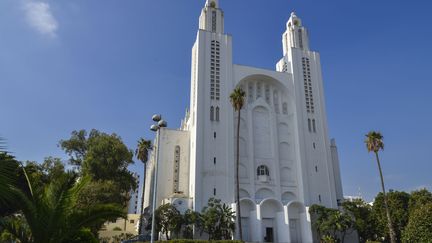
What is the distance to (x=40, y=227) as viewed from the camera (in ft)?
31.8

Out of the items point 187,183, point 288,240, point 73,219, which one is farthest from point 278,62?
point 73,219

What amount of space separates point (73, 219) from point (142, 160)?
3281 cm

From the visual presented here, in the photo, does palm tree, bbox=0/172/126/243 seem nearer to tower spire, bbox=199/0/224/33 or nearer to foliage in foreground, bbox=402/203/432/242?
foliage in foreground, bbox=402/203/432/242

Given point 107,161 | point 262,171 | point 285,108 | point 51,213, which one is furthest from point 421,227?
point 107,161

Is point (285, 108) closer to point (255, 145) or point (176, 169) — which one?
point (255, 145)

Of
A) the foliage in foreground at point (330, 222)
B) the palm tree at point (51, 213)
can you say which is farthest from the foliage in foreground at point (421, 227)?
the palm tree at point (51, 213)

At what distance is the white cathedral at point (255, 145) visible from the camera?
3819 cm

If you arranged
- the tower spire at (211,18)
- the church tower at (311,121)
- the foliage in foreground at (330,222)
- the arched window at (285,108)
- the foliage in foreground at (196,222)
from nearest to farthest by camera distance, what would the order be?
the foliage in foreground at (196,222) < the foliage in foreground at (330,222) < the church tower at (311,121) < the arched window at (285,108) < the tower spire at (211,18)

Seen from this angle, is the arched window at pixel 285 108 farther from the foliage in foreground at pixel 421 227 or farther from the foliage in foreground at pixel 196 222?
the foliage in foreground at pixel 421 227

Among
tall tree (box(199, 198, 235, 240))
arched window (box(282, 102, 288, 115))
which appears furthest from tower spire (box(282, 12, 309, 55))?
tall tree (box(199, 198, 235, 240))

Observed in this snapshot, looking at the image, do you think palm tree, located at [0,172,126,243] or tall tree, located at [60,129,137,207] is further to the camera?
tall tree, located at [60,129,137,207]

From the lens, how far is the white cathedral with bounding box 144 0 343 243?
3819cm

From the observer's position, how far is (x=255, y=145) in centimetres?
4328

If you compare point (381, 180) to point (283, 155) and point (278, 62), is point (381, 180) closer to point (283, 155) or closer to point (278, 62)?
point (283, 155)
